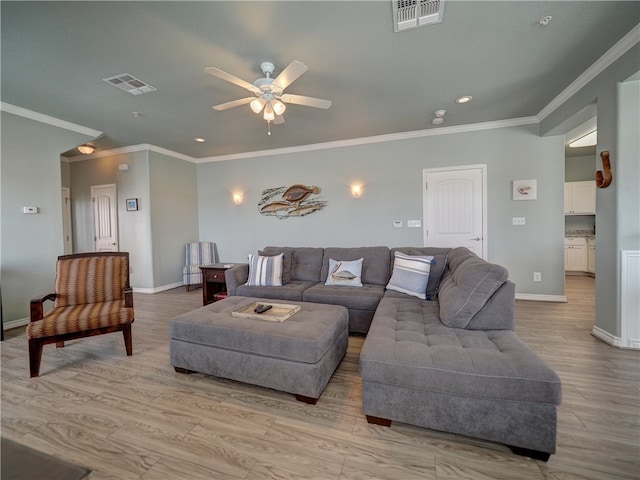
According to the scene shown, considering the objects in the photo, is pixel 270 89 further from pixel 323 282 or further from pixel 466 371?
pixel 466 371

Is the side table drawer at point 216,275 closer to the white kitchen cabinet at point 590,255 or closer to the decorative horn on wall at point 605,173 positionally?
the decorative horn on wall at point 605,173

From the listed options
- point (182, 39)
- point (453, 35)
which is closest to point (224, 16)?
point (182, 39)

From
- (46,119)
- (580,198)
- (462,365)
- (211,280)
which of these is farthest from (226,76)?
(580,198)

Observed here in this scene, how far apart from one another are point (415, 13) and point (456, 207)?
9.86 ft

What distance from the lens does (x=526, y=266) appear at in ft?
13.0

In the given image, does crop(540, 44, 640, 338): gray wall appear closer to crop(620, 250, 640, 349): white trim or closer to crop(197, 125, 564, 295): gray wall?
crop(620, 250, 640, 349): white trim

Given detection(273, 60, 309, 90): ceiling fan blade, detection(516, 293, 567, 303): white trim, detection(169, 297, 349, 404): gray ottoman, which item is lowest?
detection(516, 293, 567, 303): white trim

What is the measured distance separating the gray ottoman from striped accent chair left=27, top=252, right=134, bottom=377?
801mm

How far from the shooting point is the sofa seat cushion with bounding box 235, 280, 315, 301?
10.2 ft

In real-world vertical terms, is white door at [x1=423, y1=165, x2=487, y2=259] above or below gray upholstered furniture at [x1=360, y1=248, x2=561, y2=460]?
above

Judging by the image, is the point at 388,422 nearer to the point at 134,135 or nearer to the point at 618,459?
the point at 618,459

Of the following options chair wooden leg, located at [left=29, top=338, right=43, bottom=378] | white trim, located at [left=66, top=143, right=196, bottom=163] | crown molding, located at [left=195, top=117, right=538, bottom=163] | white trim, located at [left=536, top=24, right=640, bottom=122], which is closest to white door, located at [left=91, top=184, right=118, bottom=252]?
white trim, located at [left=66, top=143, right=196, bottom=163]

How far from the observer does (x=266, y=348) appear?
1806 millimetres

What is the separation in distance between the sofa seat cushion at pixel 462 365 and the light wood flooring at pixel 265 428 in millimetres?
332
